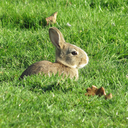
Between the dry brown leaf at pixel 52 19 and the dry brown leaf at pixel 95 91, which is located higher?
the dry brown leaf at pixel 95 91

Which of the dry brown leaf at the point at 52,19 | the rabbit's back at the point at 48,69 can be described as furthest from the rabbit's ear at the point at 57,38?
the dry brown leaf at the point at 52,19

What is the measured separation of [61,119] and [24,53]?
269 centimetres

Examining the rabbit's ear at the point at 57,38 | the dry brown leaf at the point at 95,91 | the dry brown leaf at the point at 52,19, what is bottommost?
the dry brown leaf at the point at 52,19

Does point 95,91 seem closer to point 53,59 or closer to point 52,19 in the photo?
point 53,59

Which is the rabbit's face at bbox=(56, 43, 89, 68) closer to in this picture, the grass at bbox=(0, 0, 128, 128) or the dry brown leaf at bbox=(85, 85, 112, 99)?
the grass at bbox=(0, 0, 128, 128)

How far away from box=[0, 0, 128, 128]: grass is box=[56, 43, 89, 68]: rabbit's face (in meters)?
0.26

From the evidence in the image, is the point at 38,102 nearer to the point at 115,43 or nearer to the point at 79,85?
the point at 79,85

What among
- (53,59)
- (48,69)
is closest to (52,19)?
(53,59)

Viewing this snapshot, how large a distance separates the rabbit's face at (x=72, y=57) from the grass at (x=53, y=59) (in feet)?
0.87

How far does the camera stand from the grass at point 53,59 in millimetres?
3338

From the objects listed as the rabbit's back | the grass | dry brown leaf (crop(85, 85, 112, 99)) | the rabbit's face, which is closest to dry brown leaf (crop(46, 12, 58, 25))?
the grass

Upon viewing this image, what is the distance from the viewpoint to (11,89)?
12.6 ft

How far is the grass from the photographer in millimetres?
3338

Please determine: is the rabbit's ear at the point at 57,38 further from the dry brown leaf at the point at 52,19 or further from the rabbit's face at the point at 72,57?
the dry brown leaf at the point at 52,19
